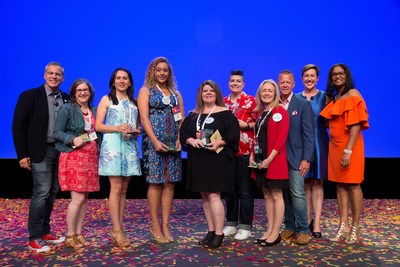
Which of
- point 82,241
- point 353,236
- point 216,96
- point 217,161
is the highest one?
Result: point 216,96

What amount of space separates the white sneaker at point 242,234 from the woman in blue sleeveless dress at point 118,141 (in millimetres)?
933

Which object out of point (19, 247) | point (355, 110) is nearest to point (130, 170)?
point (19, 247)

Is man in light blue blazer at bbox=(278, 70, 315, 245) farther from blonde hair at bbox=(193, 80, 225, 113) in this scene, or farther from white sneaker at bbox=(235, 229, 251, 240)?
blonde hair at bbox=(193, 80, 225, 113)

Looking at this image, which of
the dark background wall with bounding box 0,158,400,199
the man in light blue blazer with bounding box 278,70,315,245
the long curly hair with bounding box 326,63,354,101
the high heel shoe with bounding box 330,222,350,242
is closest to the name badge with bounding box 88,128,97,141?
the man in light blue blazer with bounding box 278,70,315,245

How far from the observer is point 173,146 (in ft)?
11.6

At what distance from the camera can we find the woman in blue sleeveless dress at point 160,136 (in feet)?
11.3

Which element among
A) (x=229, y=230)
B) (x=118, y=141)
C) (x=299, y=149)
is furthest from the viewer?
(x=229, y=230)

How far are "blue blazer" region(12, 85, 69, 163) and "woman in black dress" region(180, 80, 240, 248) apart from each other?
3.59ft

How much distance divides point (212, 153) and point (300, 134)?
75cm

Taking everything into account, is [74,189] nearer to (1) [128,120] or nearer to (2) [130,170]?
(2) [130,170]

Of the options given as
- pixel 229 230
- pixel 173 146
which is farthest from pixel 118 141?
pixel 229 230

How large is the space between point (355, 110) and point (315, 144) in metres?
0.44

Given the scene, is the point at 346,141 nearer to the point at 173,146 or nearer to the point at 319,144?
the point at 319,144

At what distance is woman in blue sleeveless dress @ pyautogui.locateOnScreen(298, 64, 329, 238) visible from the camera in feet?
12.1
